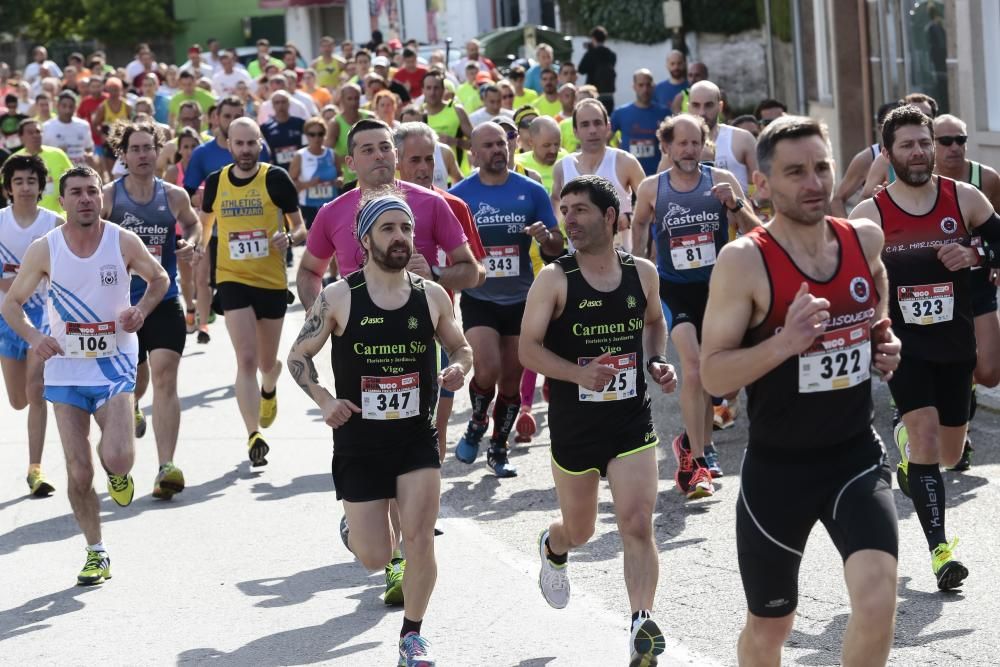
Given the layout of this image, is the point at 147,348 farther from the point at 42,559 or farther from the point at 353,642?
the point at 353,642

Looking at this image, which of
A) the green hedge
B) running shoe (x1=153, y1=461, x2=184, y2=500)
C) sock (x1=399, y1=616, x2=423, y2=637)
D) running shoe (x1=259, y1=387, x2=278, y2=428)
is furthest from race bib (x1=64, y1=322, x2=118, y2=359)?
the green hedge

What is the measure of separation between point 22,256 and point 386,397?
14.5 ft

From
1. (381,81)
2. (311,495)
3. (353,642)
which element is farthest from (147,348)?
(381,81)

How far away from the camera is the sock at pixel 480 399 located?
10062mm

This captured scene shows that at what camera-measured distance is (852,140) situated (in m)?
21.5

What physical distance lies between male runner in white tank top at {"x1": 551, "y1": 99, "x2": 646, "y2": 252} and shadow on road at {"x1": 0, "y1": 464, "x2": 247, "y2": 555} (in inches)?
115

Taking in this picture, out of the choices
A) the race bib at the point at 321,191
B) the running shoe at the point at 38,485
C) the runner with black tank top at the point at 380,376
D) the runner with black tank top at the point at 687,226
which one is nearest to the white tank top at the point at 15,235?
the running shoe at the point at 38,485

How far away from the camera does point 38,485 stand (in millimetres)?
10047

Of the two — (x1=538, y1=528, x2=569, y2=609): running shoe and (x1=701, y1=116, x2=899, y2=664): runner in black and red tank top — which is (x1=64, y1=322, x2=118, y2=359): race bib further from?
(x1=701, y1=116, x2=899, y2=664): runner in black and red tank top

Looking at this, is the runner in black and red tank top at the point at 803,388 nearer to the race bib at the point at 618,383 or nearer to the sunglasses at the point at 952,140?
the race bib at the point at 618,383

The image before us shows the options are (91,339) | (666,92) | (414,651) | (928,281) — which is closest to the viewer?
(414,651)

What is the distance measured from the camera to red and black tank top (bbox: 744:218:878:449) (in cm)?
481

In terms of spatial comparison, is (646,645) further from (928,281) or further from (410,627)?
(928,281)

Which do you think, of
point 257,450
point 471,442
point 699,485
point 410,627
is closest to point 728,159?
point 471,442
